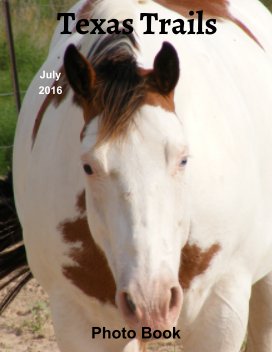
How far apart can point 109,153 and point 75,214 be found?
0.43m

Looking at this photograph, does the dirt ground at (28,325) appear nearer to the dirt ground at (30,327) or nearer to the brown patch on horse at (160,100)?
the dirt ground at (30,327)

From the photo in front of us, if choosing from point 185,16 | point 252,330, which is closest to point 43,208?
point 185,16

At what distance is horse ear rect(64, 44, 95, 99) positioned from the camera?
9.26 ft

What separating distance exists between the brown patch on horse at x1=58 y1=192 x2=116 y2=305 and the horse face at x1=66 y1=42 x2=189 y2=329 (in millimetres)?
255

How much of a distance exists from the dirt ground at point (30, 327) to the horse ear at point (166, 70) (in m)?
2.01

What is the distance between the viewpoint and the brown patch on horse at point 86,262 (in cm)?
309

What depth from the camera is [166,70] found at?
9.41 ft

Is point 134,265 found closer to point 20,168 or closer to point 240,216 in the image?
point 240,216

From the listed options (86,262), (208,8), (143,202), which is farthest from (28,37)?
(143,202)

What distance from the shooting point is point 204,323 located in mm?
3305

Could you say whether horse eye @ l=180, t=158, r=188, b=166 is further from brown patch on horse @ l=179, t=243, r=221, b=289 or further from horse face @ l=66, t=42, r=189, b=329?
brown patch on horse @ l=179, t=243, r=221, b=289

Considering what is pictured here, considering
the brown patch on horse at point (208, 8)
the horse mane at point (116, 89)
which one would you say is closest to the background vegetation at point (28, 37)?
the brown patch on horse at point (208, 8)

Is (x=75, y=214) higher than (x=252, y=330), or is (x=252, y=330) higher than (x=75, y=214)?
(x=75, y=214)

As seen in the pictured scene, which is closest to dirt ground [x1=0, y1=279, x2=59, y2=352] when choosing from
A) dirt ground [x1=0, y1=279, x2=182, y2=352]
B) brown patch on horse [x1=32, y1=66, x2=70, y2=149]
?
dirt ground [x1=0, y1=279, x2=182, y2=352]
